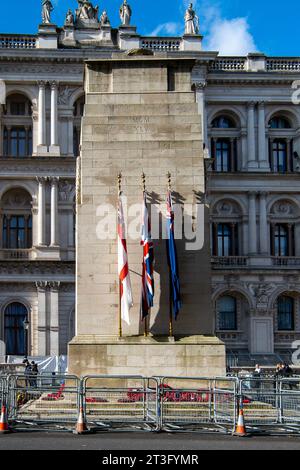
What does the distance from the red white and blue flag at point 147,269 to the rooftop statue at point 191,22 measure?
3890cm

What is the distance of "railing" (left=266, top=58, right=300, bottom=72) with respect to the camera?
60.7 metres

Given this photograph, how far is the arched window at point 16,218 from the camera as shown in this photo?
188 feet

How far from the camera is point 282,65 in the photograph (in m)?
60.8

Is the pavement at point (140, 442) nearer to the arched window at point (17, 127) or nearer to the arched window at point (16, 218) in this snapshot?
the arched window at point (16, 218)

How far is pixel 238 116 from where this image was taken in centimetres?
6028

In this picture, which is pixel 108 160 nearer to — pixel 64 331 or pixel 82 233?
pixel 82 233

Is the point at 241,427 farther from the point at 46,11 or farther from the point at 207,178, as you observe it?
→ the point at 46,11

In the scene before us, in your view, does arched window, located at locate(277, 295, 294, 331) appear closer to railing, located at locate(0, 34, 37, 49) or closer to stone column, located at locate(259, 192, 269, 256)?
stone column, located at locate(259, 192, 269, 256)

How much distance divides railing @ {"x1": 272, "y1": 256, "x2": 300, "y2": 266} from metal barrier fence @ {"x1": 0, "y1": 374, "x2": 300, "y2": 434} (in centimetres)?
3809

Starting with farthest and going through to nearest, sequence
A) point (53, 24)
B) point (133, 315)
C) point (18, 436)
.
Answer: point (53, 24) < point (133, 315) < point (18, 436)

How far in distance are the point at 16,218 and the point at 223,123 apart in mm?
15377

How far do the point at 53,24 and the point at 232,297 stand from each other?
21028 millimetres

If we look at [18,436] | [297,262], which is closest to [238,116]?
[297,262]

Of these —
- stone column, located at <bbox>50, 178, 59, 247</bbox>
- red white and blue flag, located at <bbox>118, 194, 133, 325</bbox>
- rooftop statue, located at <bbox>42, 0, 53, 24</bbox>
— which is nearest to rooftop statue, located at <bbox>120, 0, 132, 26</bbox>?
rooftop statue, located at <bbox>42, 0, 53, 24</bbox>
